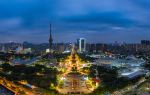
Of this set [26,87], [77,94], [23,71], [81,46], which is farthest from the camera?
[81,46]

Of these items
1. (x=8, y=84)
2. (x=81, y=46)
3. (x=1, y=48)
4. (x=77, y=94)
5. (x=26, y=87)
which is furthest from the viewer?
(x=1, y=48)

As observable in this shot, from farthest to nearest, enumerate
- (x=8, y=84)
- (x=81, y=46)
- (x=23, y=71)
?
(x=81, y=46) < (x=23, y=71) < (x=8, y=84)

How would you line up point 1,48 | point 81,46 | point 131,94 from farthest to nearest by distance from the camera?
1. point 1,48
2. point 81,46
3. point 131,94

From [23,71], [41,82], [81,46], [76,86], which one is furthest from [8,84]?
[81,46]

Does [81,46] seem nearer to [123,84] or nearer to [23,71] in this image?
[23,71]

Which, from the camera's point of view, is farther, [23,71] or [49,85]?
[23,71]

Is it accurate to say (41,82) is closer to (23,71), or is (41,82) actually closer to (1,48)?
(23,71)

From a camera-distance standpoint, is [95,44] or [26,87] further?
[95,44]

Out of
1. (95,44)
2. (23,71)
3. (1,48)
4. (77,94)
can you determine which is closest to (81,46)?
(95,44)
